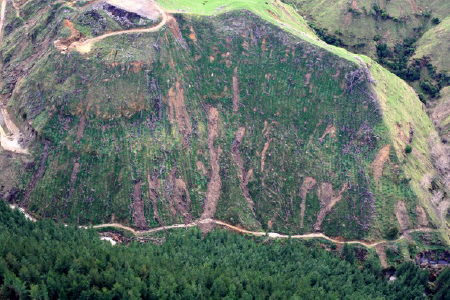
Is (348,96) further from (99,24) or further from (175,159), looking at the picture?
(99,24)

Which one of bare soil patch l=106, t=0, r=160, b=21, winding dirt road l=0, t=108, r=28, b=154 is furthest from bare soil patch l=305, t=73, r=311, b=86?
winding dirt road l=0, t=108, r=28, b=154

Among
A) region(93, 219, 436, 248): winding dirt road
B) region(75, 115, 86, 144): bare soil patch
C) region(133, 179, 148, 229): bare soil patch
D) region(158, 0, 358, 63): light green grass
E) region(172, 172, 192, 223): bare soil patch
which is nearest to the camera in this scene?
region(93, 219, 436, 248): winding dirt road

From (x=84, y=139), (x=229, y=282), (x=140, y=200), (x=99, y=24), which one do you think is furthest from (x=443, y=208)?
(x=99, y=24)

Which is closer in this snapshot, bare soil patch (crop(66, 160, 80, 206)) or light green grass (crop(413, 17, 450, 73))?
bare soil patch (crop(66, 160, 80, 206))

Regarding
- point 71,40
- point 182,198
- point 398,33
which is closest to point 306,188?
point 182,198

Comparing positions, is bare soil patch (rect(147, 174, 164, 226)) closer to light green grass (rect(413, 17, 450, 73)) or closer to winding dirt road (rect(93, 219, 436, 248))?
winding dirt road (rect(93, 219, 436, 248))

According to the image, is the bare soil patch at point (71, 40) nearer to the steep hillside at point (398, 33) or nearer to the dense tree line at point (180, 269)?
the dense tree line at point (180, 269)
